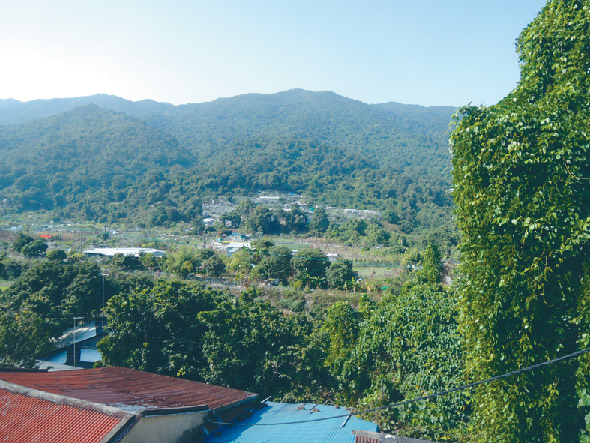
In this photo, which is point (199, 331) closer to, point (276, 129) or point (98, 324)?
point (98, 324)

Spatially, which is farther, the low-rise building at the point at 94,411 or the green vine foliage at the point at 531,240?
the low-rise building at the point at 94,411

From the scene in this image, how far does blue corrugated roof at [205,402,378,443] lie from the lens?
464cm

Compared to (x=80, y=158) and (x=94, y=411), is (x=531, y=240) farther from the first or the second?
(x=80, y=158)

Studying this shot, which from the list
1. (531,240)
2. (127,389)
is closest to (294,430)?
(127,389)

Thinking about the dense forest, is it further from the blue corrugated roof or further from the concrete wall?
the concrete wall

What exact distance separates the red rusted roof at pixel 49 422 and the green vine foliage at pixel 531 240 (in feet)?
11.8

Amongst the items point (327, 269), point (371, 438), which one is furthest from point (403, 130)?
point (371, 438)

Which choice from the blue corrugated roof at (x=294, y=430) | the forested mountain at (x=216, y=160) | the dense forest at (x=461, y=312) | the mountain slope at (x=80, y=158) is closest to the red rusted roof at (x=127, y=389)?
the blue corrugated roof at (x=294, y=430)

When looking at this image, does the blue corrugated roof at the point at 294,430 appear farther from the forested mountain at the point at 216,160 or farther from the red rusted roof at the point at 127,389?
the forested mountain at the point at 216,160

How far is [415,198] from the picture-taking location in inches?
2477

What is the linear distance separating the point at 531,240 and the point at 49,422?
16.0ft

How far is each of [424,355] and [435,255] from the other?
10066mm

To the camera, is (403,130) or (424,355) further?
(403,130)

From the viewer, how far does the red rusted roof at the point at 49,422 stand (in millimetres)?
3660
